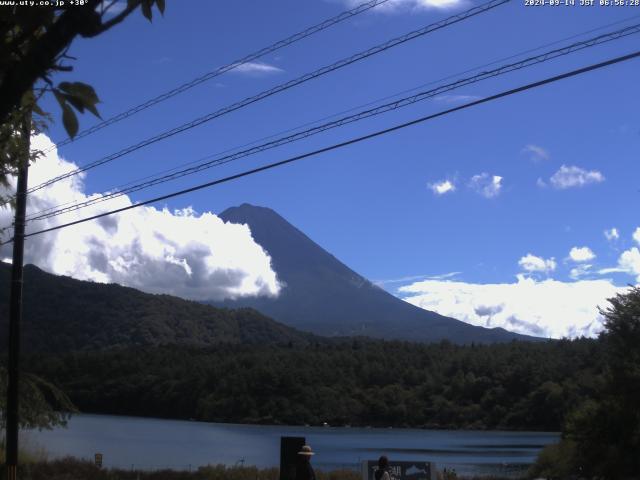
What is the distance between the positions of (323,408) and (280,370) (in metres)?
7.13

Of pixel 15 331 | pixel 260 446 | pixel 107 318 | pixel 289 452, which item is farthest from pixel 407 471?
pixel 107 318

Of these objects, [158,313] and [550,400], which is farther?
[158,313]

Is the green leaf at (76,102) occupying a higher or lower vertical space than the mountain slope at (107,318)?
lower

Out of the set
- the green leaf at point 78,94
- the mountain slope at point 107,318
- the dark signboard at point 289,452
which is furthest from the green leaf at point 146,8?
the mountain slope at point 107,318

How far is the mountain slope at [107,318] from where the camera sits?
146 metres

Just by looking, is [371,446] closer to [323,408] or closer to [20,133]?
[323,408]

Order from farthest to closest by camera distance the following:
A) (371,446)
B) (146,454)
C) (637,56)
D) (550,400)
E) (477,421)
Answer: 1. (477,421)
2. (550,400)
3. (371,446)
4. (146,454)
5. (637,56)

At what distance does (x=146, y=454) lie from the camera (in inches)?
1928

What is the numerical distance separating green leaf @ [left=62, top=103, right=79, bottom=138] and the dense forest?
288 feet

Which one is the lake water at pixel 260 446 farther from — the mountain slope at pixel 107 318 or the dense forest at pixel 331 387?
the mountain slope at pixel 107 318

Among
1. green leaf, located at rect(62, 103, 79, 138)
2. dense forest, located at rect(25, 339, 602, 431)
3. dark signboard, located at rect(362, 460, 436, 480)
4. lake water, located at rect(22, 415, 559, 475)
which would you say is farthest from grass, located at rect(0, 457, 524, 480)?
dense forest, located at rect(25, 339, 602, 431)

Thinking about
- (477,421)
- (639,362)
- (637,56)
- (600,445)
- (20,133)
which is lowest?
(477,421)

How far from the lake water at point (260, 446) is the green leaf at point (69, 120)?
115 feet

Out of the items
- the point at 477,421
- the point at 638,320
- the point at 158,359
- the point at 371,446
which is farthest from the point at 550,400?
the point at 638,320
